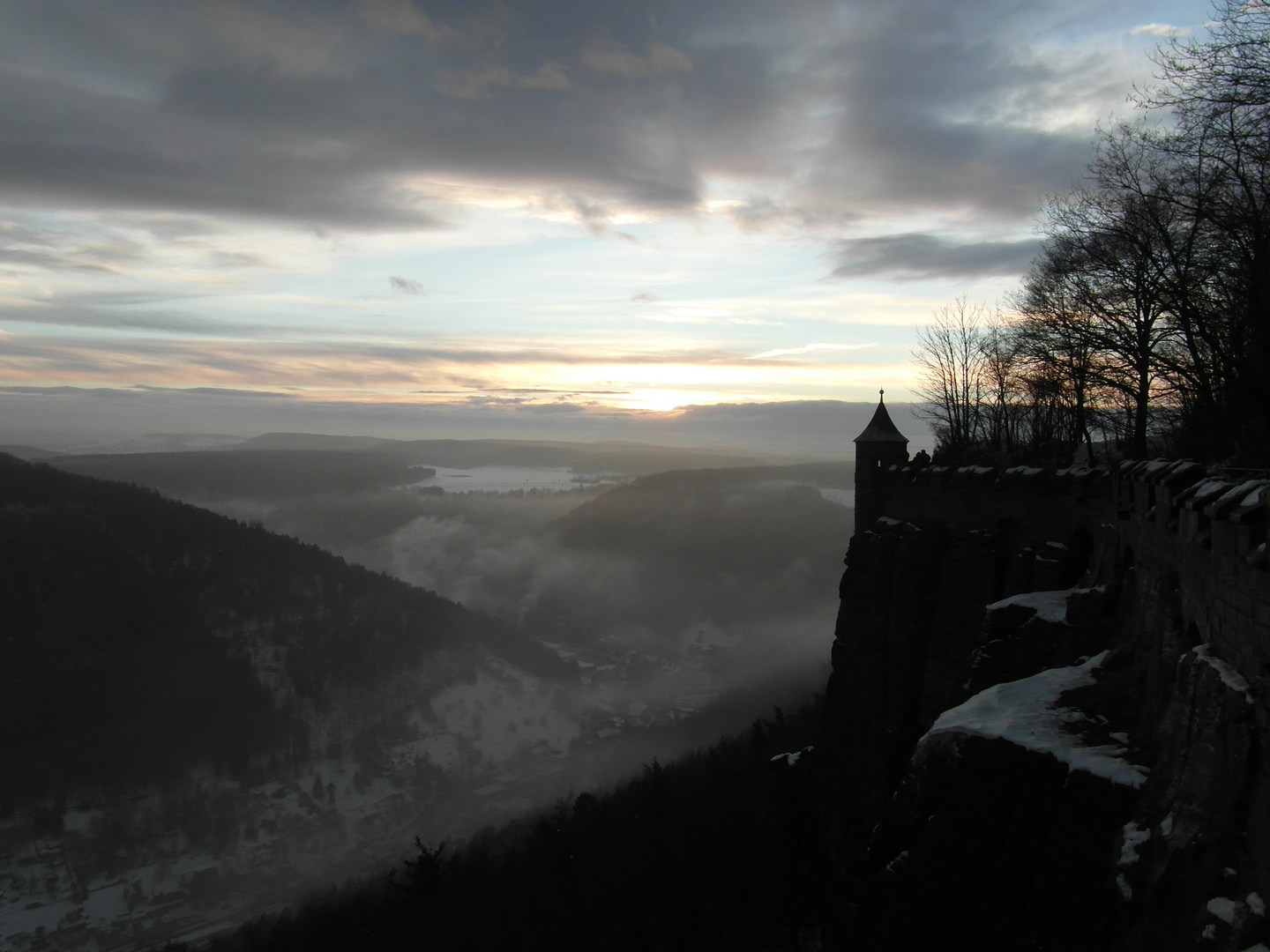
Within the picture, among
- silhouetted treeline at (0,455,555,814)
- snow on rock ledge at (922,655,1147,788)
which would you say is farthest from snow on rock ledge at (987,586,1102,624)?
silhouetted treeline at (0,455,555,814)

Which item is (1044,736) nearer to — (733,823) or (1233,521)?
(1233,521)

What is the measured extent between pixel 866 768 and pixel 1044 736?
19.7m

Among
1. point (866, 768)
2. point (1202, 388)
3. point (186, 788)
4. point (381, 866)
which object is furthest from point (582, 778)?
point (1202, 388)

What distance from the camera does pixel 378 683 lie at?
166m

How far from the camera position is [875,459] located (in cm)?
3247

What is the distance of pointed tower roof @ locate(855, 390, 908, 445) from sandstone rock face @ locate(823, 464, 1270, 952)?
11936mm

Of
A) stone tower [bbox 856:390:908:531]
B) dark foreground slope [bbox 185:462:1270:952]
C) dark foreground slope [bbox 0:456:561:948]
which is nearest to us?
dark foreground slope [bbox 185:462:1270:952]

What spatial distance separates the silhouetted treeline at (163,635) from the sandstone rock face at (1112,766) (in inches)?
5854

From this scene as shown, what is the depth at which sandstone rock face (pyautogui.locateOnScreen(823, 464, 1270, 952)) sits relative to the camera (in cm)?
813

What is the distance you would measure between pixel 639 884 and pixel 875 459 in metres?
34.3

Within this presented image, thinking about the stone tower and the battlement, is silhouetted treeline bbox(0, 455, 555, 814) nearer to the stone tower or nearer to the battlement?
the stone tower

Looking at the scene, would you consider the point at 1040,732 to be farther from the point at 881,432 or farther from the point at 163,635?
the point at 163,635

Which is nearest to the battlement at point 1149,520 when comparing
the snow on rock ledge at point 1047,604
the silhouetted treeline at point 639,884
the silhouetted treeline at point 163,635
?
the snow on rock ledge at point 1047,604

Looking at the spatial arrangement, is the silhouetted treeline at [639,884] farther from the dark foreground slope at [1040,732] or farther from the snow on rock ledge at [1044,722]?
the snow on rock ledge at [1044,722]
